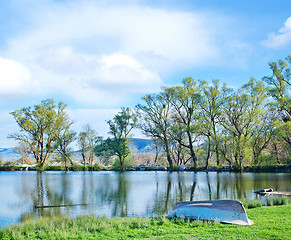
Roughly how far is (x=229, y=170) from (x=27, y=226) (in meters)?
42.6

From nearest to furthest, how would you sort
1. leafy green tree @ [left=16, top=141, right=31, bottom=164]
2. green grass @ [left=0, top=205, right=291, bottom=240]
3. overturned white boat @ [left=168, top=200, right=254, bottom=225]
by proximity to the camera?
green grass @ [left=0, top=205, right=291, bottom=240]
overturned white boat @ [left=168, top=200, right=254, bottom=225]
leafy green tree @ [left=16, top=141, right=31, bottom=164]

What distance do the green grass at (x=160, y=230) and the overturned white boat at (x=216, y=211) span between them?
49 centimetres

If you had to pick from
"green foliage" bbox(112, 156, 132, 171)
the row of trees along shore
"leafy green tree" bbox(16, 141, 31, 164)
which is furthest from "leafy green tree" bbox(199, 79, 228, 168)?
"leafy green tree" bbox(16, 141, 31, 164)

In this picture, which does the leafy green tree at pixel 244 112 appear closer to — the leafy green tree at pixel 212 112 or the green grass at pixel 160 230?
the leafy green tree at pixel 212 112

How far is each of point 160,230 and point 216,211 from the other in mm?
2449

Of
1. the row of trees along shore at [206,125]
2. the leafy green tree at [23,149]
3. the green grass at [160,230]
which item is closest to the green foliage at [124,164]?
the row of trees along shore at [206,125]

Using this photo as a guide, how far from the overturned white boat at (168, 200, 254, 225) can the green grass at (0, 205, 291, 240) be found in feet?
1.61

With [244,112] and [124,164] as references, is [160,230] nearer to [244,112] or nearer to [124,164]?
[244,112]

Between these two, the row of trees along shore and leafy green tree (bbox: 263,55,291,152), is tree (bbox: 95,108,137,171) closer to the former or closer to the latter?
the row of trees along shore

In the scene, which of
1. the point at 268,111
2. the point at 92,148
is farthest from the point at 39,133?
the point at 268,111

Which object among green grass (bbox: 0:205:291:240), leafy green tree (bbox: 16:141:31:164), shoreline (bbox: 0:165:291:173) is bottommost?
shoreline (bbox: 0:165:291:173)

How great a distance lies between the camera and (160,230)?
29.1 feet

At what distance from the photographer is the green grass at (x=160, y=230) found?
25.8 feet

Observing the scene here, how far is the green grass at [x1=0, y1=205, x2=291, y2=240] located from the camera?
7867 mm
